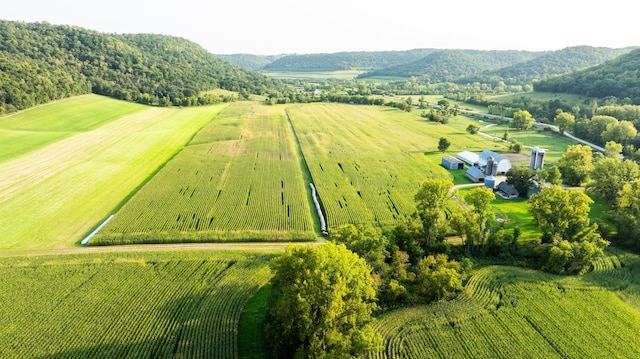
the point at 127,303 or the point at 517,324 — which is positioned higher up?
the point at 127,303

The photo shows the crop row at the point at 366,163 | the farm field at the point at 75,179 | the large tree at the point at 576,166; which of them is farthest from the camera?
the large tree at the point at 576,166

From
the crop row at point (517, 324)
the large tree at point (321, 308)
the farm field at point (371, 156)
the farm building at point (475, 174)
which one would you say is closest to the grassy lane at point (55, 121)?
the farm field at point (371, 156)

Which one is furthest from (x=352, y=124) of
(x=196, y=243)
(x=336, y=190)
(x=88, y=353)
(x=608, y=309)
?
(x=88, y=353)

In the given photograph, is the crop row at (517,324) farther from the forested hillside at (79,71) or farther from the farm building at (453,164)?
the forested hillside at (79,71)

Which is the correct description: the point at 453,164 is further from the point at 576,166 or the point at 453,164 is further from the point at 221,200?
the point at 221,200

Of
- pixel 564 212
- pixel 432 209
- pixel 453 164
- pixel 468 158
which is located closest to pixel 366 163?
pixel 453 164

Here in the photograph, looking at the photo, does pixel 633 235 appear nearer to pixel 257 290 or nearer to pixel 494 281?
pixel 494 281
